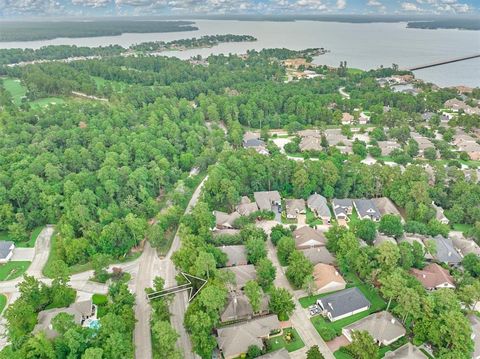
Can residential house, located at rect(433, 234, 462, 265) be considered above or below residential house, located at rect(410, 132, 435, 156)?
above

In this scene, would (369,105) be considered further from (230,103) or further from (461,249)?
(461,249)

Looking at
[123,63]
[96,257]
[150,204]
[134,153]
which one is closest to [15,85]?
[123,63]

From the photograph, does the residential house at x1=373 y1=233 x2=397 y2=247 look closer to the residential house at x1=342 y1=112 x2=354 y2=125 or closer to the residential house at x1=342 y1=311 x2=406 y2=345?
the residential house at x1=342 y1=311 x2=406 y2=345

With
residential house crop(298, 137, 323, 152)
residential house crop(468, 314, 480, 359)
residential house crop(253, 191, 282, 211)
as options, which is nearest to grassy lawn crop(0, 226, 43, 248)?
residential house crop(253, 191, 282, 211)

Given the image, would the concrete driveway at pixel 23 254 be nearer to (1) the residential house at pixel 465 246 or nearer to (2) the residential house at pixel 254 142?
(2) the residential house at pixel 254 142

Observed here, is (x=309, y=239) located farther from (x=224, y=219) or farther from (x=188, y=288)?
(x=188, y=288)
